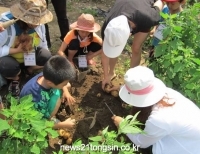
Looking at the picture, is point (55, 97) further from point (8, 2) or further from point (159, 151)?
point (8, 2)

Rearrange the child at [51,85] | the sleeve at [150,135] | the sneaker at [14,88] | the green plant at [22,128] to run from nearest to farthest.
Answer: the green plant at [22,128]
the sleeve at [150,135]
the child at [51,85]
the sneaker at [14,88]

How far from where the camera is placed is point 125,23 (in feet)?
9.71

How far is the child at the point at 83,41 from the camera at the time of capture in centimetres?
370

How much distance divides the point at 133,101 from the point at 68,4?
11.7 ft

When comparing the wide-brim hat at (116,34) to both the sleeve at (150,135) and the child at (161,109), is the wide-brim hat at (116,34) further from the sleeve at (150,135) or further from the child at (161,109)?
the sleeve at (150,135)

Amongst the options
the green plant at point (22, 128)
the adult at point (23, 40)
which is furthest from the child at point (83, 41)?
the green plant at point (22, 128)

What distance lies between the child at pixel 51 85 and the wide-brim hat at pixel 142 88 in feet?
1.93

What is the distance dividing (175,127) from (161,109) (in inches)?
6.5

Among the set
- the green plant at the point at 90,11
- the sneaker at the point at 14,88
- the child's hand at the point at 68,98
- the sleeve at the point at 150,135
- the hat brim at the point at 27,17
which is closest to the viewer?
the sleeve at the point at 150,135

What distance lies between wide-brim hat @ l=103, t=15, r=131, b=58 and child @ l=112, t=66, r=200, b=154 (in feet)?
1.80

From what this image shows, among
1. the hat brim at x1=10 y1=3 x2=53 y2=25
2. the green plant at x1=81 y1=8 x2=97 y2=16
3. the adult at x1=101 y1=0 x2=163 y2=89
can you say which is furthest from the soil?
the green plant at x1=81 y1=8 x2=97 y2=16

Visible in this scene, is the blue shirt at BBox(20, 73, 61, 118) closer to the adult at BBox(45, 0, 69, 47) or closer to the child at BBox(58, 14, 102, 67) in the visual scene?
the child at BBox(58, 14, 102, 67)

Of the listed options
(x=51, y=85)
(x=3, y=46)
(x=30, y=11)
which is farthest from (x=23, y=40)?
(x=51, y=85)

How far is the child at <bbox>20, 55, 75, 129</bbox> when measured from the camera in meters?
2.75
